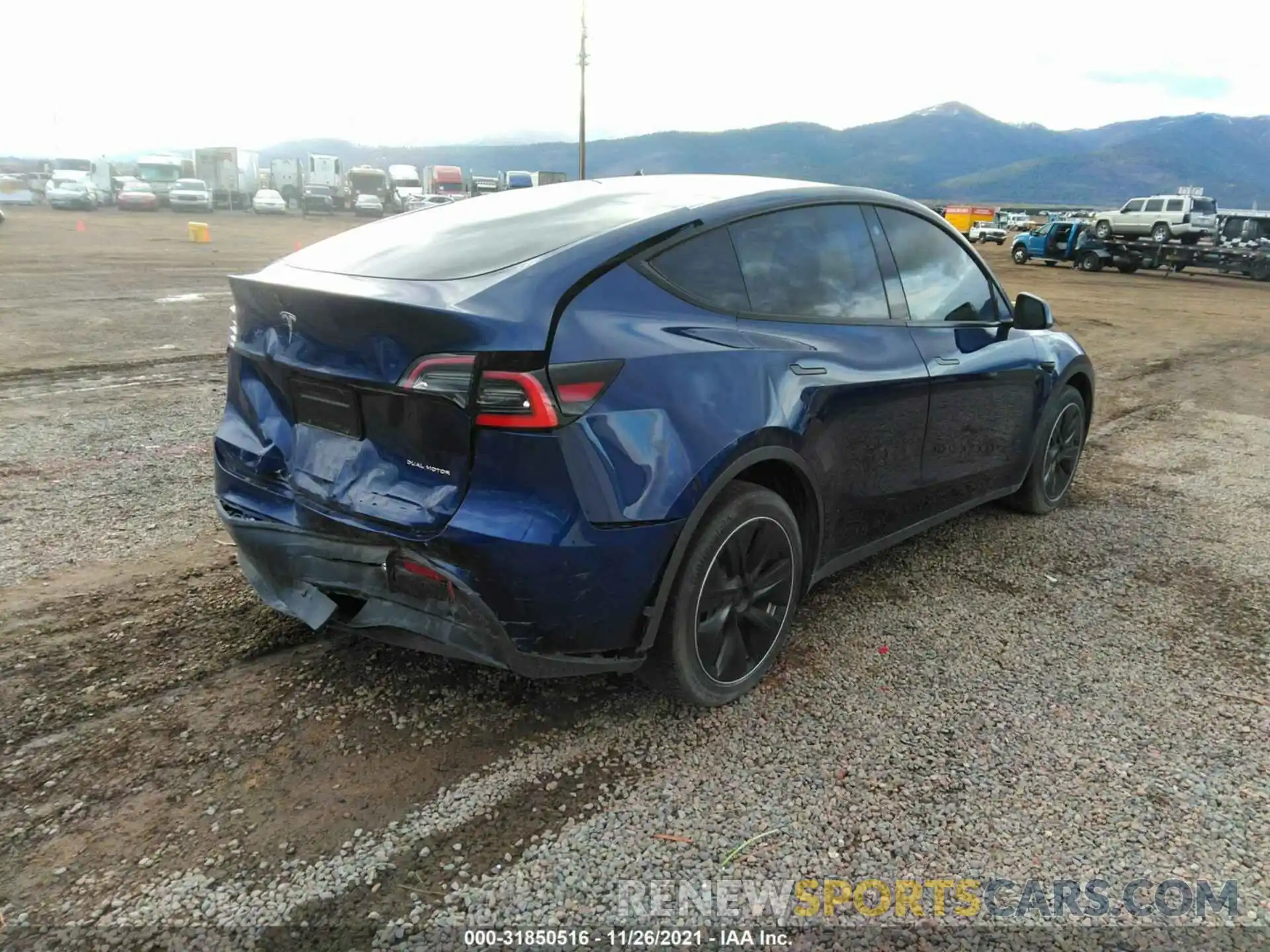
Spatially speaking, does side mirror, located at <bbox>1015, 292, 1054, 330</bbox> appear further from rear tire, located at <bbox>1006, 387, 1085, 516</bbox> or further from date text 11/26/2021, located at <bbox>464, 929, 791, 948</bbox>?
date text 11/26/2021, located at <bbox>464, 929, 791, 948</bbox>

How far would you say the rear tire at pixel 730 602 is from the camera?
274 cm

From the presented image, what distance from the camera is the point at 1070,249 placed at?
3047 centimetres

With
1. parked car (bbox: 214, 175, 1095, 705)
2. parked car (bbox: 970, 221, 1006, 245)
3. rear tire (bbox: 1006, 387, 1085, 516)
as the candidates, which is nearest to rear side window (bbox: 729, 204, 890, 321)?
parked car (bbox: 214, 175, 1095, 705)

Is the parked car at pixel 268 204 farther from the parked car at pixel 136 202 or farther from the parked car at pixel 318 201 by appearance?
the parked car at pixel 136 202

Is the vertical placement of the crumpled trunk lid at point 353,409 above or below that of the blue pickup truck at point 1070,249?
below

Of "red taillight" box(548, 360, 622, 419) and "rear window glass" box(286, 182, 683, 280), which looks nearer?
"red taillight" box(548, 360, 622, 419)

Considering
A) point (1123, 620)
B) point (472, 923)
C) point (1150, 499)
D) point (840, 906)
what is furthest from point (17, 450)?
point (1150, 499)

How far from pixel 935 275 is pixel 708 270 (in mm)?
1487

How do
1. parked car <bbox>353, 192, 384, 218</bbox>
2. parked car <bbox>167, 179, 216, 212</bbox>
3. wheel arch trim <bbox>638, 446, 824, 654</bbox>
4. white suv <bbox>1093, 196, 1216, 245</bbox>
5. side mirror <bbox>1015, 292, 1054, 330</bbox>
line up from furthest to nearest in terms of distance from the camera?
parked car <bbox>353, 192, 384, 218</bbox> → parked car <bbox>167, 179, 216, 212</bbox> → white suv <bbox>1093, 196, 1216, 245</bbox> → side mirror <bbox>1015, 292, 1054, 330</bbox> → wheel arch trim <bbox>638, 446, 824, 654</bbox>

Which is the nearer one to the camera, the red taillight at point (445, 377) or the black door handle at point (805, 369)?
the red taillight at point (445, 377)

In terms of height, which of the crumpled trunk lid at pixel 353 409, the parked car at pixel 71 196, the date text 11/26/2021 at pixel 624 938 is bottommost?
the date text 11/26/2021 at pixel 624 938

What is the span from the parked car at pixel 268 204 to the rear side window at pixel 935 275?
4873 centimetres

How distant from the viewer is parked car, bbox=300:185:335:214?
159ft

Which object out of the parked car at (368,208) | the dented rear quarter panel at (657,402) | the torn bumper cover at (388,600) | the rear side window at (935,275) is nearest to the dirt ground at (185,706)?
the torn bumper cover at (388,600)
